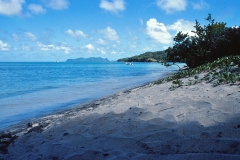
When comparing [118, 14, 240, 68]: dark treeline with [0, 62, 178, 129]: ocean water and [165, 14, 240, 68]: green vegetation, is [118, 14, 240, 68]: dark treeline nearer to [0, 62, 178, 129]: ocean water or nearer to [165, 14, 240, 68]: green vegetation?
[165, 14, 240, 68]: green vegetation

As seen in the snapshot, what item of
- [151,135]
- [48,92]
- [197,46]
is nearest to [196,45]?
[197,46]

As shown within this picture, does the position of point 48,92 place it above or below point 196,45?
below

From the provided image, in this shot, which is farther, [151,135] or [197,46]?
[197,46]

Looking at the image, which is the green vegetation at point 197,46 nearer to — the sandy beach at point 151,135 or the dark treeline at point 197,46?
the dark treeline at point 197,46

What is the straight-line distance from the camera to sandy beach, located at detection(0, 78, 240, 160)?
9.01 ft

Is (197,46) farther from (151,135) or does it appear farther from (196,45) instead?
(151,135)

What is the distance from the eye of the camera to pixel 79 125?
182 inches

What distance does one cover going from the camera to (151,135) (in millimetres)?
3342

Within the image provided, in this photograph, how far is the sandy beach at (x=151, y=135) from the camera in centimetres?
275

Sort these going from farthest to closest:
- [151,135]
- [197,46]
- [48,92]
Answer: [197,46]
[48,92]
[151,135]

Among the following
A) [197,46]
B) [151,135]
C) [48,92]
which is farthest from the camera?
[197,46]

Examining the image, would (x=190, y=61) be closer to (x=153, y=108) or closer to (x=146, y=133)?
(x=153, y=108)

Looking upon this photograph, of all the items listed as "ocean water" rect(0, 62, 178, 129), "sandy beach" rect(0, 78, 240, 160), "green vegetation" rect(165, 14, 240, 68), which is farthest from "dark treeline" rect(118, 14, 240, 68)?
"sandy beach" rect(0, 78, 240, 160)

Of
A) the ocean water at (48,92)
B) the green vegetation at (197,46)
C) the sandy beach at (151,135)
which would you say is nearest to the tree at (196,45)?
the green vegetation at (197,46)
